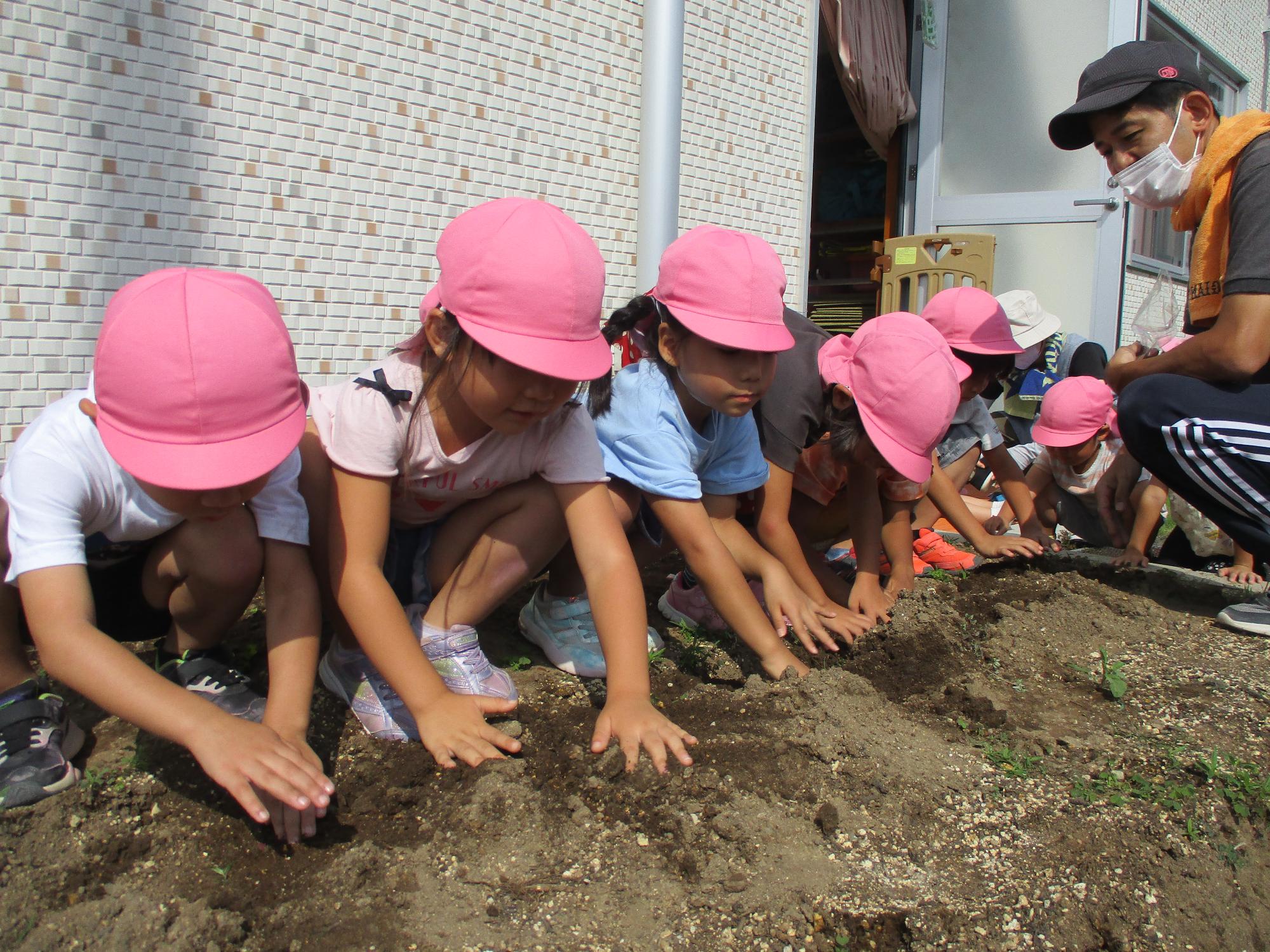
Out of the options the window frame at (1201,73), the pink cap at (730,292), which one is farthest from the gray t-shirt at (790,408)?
the window frame at (1201,73)

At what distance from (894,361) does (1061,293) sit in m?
4.51

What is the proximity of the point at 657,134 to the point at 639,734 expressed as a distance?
288 centimetres

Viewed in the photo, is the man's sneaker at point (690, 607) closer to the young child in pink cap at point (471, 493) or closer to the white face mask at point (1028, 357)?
the young child in pink cap at point (471, 493)

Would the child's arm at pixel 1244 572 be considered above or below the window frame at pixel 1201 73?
below

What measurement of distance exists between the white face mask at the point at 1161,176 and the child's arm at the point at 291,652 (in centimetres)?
269

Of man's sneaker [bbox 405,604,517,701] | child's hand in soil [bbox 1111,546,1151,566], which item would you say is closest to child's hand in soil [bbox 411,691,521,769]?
man's sneaker [bbox 405,604,517,701]

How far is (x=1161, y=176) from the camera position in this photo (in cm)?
301

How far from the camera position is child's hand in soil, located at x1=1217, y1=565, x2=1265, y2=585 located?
3508mm

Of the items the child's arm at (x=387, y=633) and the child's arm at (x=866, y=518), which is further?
the child's arm at (x=866, y=518)

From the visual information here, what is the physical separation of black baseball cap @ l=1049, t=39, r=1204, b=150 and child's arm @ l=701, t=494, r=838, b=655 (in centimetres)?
155

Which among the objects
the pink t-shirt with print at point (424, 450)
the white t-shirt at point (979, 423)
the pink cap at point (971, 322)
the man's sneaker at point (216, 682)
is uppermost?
the pink cap at point (971, 322)

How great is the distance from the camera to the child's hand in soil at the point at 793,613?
8.09 ft

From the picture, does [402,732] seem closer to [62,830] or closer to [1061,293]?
[62,830]

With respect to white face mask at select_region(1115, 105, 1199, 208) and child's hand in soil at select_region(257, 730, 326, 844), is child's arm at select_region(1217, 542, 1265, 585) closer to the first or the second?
white face mask at select_region(1115, 105, 1199, 208)
